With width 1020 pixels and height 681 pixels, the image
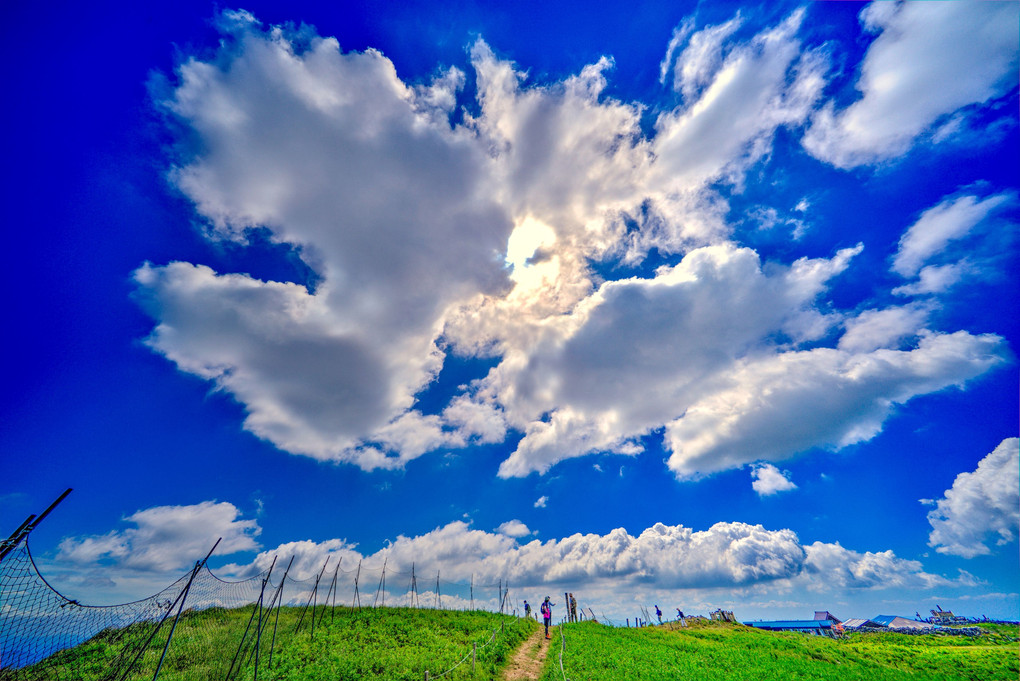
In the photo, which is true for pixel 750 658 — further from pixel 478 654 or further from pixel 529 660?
pixel 478 654

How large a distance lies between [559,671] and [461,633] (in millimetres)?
10137

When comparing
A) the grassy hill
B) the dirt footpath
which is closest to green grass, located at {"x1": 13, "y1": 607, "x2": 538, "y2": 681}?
the grassy hill

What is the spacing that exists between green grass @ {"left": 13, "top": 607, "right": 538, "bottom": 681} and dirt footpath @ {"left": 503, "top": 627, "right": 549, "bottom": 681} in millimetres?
569

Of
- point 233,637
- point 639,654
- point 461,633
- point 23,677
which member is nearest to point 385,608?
point 461,633

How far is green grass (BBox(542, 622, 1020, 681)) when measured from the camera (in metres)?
21.5

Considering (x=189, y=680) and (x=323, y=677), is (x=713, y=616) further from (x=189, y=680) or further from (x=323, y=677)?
(x=189, y=680)

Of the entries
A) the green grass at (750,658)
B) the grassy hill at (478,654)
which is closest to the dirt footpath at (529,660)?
the grassy hill at (478,654)

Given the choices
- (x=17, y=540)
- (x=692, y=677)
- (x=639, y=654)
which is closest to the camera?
(x=17, y=540)

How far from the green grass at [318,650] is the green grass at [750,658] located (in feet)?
16.6

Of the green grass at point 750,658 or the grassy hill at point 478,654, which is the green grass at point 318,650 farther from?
the green grass at point 750,658

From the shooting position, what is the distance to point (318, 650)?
21.5m

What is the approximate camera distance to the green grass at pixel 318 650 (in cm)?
1741

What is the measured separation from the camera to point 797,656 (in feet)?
95.0

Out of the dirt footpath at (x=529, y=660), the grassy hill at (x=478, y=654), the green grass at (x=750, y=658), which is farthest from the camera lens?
the green grass at (x=750, y=658)
